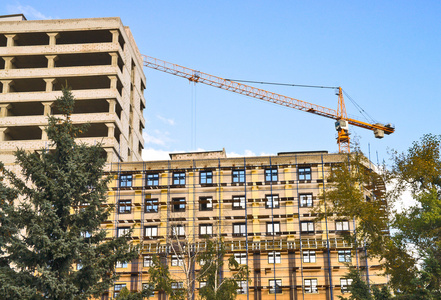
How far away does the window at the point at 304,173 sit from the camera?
221 ft

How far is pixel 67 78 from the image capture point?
268 feet

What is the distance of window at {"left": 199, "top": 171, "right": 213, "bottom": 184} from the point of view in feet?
224

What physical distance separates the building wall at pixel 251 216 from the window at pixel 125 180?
113 mm

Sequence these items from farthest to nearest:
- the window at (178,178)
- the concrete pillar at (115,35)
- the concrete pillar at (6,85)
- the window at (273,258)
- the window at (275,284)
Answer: the concrete pillar at (115,35), the concrete pillar at (6,85), the window at (178,178), the window at (273,258), the window at (275,284)

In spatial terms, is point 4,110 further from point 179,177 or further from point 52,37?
point 179,177

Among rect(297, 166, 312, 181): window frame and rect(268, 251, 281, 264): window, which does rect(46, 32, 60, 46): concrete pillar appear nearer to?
rect(297, 166, 312, 181): window frame

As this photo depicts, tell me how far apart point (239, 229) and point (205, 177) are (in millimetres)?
7189

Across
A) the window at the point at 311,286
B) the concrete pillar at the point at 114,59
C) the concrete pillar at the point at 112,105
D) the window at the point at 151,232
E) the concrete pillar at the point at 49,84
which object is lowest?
the window at the point at 311,286

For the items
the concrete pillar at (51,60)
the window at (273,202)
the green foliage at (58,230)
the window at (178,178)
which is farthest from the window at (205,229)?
the concrete pillar at (51,60)

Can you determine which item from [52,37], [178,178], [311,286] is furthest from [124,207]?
[52,37]

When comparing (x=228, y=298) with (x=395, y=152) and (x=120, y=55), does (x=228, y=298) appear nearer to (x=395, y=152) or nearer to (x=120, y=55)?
(x=395, y=152)

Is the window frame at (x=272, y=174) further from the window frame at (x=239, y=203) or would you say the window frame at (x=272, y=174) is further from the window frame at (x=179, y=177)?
the window frame at (x=179, y=177)

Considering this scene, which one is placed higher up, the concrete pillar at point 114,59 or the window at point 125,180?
the concrete pillar at point 114,59

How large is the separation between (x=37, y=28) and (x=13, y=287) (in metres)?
61.2
